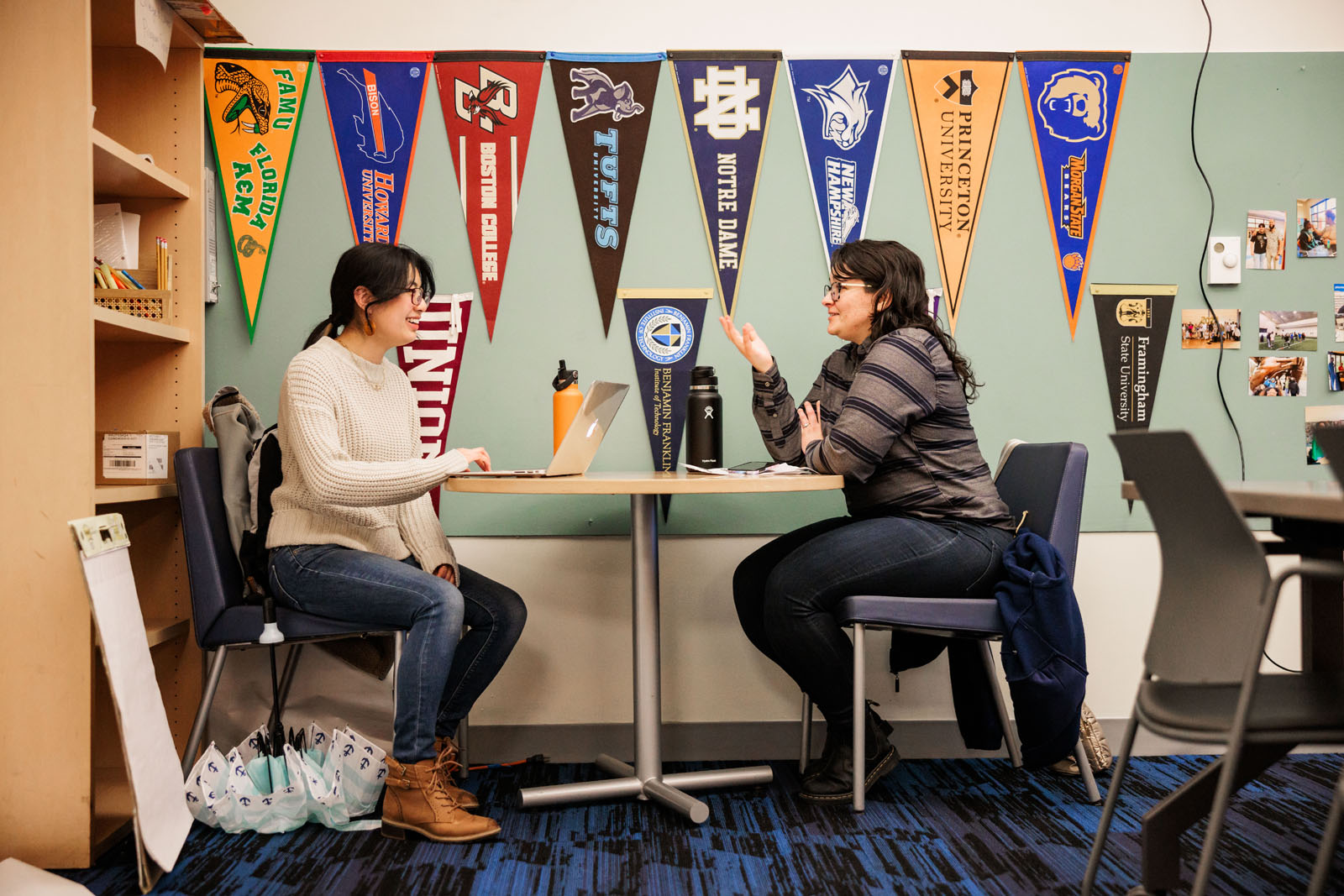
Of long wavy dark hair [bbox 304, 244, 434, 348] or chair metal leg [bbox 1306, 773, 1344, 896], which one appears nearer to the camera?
chair metal leg [bbox 1306, 773, 1344, 896]

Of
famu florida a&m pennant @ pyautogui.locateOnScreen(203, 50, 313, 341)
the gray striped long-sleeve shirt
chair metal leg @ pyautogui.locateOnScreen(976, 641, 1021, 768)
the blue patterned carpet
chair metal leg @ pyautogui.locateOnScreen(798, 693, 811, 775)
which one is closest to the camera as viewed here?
the blue patterned carpet

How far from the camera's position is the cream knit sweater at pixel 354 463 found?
1.80m

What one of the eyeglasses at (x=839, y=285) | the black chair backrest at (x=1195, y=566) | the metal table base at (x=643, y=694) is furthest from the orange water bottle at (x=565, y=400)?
the black chair backrest at (x=1195, y=566)

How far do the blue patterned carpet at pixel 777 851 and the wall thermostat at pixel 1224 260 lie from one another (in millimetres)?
1330

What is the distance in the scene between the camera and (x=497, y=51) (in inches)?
97.9

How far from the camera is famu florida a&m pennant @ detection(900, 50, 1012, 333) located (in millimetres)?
2518

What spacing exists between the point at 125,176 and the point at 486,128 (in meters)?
0.88

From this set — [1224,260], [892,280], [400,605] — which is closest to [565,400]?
[400,605]

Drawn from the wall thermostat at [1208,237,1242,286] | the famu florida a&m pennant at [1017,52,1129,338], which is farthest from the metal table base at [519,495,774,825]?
the wall thermostat at [1208,237,1242,286]

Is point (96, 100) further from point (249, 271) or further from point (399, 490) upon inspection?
point (399, 490)

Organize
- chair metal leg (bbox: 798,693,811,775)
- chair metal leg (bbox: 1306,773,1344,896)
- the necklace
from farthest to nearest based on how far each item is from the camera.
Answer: chair metal leg (bbox: 798,693,811,775)
the necklace
chair metal leg (bbox: 1306,773,1344,896)

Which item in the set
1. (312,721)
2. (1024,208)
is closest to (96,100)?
(312,721)

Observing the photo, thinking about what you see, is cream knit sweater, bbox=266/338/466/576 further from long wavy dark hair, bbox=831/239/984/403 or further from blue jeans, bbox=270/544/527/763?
long wavy dark hair, bbox=831/239/984/403

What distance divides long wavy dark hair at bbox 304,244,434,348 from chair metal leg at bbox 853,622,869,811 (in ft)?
4.09
